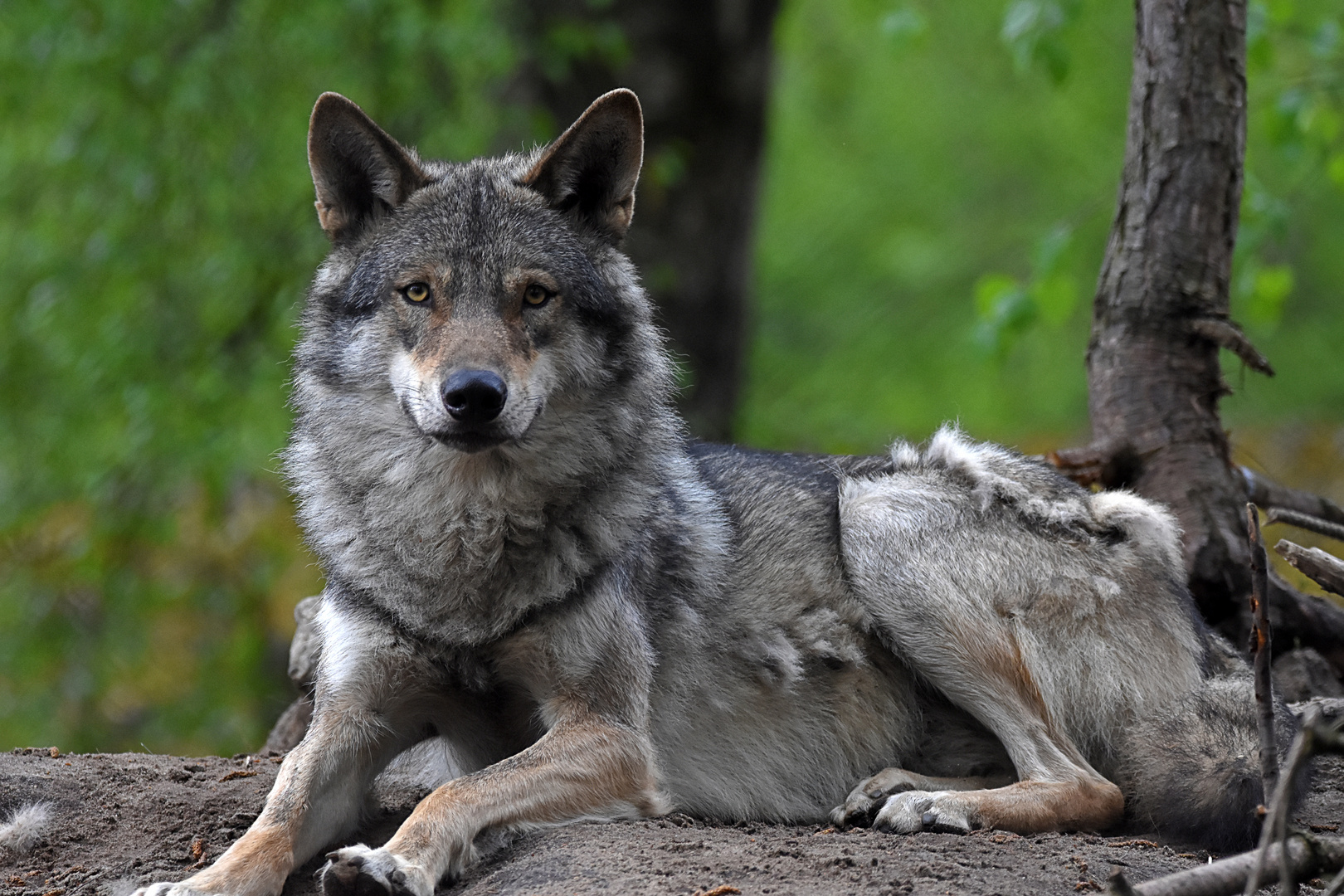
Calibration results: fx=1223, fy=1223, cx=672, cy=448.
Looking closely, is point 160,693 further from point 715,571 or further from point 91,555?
point 715,571

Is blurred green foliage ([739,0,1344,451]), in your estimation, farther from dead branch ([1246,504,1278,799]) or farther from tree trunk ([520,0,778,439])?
dead branch ([1246,504,1278,799])

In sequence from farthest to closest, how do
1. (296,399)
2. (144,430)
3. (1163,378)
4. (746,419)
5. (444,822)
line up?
(746,419)
(144,430)
(1163,378)
(296,399)
(444,822)

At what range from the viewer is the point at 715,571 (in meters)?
4.93

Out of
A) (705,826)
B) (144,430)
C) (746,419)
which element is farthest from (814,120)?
(705,826)

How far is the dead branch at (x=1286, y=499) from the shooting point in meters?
6.21

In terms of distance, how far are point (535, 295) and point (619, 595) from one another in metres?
1.10

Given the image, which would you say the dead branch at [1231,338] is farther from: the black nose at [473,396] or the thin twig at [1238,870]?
the black nose at [473,396]

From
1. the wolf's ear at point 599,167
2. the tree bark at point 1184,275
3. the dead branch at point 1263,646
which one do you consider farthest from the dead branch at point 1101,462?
the dead branch at point 1263,646

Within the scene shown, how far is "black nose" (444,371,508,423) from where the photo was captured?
381 centimetres

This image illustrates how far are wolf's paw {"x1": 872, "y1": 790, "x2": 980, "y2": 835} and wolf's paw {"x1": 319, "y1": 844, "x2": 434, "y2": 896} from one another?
167 cm

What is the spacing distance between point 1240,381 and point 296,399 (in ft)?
15.4

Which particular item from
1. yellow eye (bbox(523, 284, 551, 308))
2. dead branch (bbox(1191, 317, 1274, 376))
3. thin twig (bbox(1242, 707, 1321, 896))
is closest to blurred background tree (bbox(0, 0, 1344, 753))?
dead branch (bbox(1191, 317, 1274, 376))

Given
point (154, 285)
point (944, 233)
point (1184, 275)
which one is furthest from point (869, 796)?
point (944, 233)

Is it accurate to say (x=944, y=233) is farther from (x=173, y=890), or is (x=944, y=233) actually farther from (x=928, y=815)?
(x=173, y=890)
